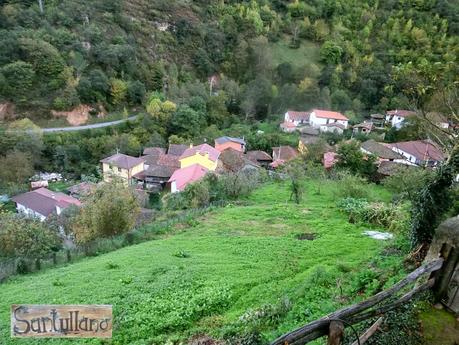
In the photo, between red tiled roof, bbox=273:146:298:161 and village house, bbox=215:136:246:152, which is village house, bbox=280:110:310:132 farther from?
village house, bbox=215:136:246:152

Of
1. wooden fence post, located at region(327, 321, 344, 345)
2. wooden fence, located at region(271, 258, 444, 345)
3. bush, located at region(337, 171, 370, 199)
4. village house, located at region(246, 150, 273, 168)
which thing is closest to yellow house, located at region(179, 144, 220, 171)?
village house, located at region(246, 150, 273, 168)

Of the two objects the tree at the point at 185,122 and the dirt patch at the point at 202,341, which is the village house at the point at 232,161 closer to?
the tree at the point at 185,122

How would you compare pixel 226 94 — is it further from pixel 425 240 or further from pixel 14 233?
pixel 425 240

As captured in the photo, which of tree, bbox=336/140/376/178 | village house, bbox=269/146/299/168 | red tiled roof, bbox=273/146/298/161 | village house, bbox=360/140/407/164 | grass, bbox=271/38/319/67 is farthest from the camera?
grass, bbox=271/38/319/67

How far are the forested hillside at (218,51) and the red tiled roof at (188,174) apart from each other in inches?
603

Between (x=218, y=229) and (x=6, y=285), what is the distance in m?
7.63

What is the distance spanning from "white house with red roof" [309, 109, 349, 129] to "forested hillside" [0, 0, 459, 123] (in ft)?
13.6

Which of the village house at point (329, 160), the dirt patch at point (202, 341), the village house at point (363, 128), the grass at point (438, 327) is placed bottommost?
the village house at point (363, 128)

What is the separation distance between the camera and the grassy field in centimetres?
719

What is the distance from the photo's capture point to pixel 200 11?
208 feet

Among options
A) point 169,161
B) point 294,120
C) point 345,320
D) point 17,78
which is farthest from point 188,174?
point 345,320

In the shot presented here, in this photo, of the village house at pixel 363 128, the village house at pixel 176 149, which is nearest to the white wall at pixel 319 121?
the village house at pixel 363 128

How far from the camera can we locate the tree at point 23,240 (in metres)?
15.6

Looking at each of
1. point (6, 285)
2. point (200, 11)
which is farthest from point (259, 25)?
point (6, 285)
